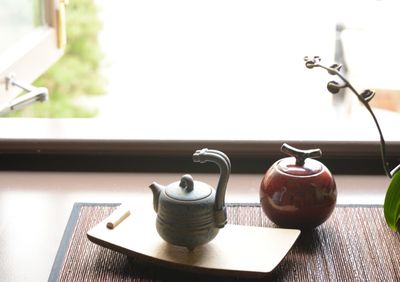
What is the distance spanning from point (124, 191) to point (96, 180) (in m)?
0.06

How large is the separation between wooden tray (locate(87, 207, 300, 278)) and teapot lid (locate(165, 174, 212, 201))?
0.21 feet

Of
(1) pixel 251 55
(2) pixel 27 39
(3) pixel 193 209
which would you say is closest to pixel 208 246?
(3) pixel 193 209

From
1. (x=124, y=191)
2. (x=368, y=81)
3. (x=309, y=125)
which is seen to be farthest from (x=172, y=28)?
(x=124, y=191)

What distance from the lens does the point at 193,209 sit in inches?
24.9

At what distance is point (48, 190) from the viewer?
2.92 feet

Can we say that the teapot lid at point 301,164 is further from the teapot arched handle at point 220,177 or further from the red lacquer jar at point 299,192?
the teapot arched handle at point 220,177

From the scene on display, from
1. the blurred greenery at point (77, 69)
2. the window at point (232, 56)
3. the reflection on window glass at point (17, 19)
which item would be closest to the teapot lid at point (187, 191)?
the window at point (232, 56)

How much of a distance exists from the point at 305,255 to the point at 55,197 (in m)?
0.37

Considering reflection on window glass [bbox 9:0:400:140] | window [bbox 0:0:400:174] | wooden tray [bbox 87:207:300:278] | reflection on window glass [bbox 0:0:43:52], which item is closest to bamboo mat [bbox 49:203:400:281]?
wooden tray [bbox 87:207:300:278]

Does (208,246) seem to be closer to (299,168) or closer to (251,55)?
(299,168)

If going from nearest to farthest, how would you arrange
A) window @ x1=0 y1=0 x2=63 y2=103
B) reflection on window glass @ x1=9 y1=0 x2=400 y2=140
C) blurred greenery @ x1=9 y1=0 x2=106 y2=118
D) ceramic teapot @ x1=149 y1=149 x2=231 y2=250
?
ceramic teapot @ x1=149 y1=149 x2=231 y2=250, window @ x1=0 y1=0 x2=63 y2=103, reflection on window glass @ x1=9 y1=0 x2=400 y2=140, blurred greenery @ x1=9 y1=0 x2=106 y2=118

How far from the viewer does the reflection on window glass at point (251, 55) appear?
1552mm

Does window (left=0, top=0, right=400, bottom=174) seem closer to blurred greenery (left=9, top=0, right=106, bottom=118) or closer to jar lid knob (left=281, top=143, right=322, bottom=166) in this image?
blurred greenery (left=9, top=0, right=106, bottom=118)

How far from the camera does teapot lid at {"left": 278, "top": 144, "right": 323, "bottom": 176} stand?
71 cm
